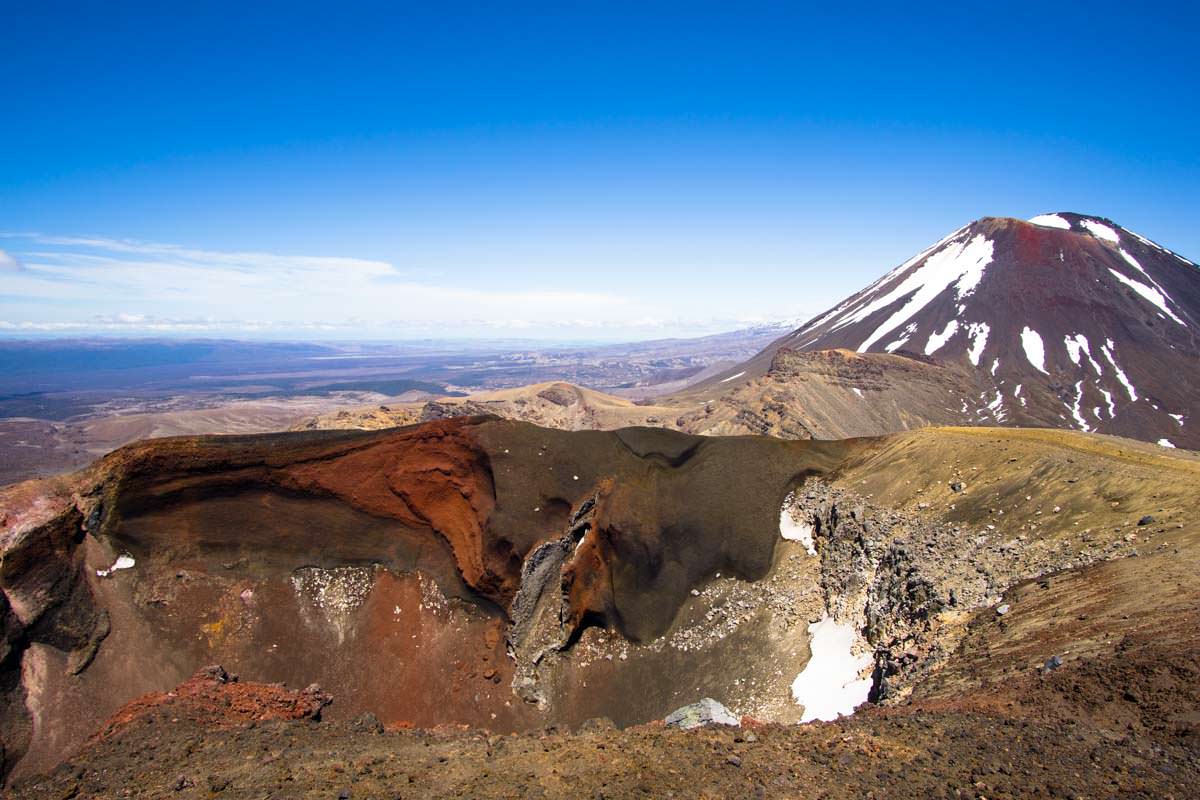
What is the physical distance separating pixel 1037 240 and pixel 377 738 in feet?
443

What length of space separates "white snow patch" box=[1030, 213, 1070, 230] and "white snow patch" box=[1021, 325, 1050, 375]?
40168 millimetres

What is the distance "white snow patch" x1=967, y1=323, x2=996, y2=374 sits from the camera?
294 ft

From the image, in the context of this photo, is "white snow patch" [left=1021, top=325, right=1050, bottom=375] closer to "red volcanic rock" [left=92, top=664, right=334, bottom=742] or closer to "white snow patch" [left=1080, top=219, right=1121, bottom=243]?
"white snow patch" [left=1080, top=219, right=1121, bottom=243]

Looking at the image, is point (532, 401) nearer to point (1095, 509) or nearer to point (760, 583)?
point (760, 583)

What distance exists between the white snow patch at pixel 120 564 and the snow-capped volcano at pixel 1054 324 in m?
83.0

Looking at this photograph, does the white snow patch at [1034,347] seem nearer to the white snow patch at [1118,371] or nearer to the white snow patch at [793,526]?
the white snow patch at [1118,371]

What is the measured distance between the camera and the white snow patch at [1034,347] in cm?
8631

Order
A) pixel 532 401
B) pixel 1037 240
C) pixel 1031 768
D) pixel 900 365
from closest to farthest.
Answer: pixel 1031 768, pixel 900 365, pixel 532 401, pixel 1037 240

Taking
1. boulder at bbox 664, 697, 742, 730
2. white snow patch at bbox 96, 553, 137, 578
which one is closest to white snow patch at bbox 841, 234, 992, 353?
boulder at bbox 664, 697, 742, 730

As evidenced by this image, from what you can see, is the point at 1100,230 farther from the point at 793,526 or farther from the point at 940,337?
the point at 793,526

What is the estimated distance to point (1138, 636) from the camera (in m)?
11.9

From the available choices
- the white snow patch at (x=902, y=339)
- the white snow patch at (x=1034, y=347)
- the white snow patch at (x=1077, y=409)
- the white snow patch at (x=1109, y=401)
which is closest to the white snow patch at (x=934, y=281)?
the white snow patch at (x=902, y=339)

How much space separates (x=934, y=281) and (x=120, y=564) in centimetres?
12796

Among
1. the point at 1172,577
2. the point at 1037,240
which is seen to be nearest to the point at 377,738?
the point at 1172,577
